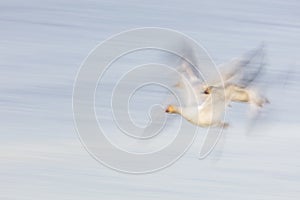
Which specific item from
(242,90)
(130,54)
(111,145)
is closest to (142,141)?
(111,145)

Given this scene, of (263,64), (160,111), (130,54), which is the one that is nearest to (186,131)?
(160,111)

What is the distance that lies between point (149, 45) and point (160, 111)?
0.50 metres

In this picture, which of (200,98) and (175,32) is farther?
(175,32)

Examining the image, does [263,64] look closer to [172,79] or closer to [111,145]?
[172,79]

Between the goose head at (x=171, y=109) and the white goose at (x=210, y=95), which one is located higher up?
the white goose at (x=210, y=95)

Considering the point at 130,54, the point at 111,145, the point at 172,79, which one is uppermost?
the point at 130,54

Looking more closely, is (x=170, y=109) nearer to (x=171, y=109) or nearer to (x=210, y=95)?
(x=171, y=109)

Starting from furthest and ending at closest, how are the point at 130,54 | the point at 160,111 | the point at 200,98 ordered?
the point at 130,54 < the point at 160,111 < the point at 200,98

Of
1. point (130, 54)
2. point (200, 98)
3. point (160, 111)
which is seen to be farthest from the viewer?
point (130, 54)

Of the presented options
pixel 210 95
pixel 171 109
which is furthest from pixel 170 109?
pixel 210 95

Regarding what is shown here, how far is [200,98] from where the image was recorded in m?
2.81

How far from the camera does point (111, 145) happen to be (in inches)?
116

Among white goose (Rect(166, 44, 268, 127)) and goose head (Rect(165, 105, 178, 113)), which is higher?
white goose (Rect(166, 44, 268, 127))

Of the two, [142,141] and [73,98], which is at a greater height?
[73,98]
